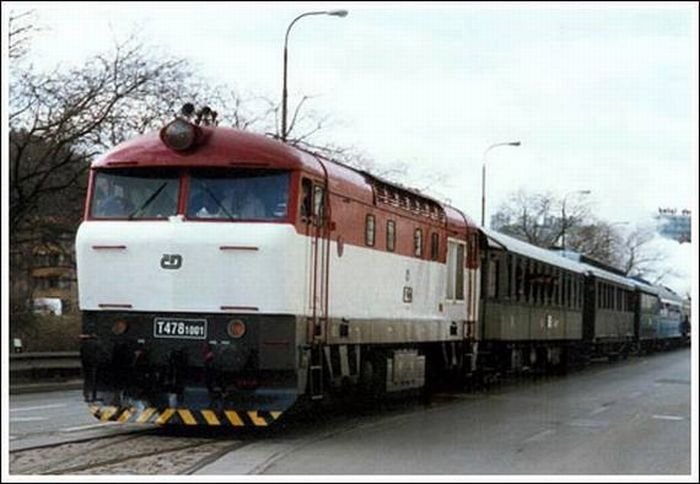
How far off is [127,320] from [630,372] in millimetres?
25799

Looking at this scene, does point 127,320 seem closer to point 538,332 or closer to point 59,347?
point 538,332

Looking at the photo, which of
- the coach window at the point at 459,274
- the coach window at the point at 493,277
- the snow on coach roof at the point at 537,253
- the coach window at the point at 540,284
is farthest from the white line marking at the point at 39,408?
the coach window at the point at 540,284

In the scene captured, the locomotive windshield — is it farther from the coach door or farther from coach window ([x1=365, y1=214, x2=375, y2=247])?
the coach door

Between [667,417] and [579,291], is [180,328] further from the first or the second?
[579,291]

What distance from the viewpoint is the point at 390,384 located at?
18.7 m

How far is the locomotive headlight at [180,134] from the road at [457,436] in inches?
144

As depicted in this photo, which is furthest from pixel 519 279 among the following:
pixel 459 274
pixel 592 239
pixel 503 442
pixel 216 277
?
pixel 592 239

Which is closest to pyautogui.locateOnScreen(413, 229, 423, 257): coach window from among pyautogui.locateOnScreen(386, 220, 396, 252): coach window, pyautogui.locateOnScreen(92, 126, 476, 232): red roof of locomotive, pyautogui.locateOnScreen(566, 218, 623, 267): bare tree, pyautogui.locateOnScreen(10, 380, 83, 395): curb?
pyautogui.locateOnScreen(386, 220, 396, 252): coach window

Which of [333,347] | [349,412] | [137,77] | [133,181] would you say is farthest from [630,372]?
[133,181]

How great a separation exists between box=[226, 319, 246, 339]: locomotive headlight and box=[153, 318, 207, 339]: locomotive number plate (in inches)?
12.2

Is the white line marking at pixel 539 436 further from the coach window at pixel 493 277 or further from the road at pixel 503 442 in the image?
the coach window at pixel 493 277

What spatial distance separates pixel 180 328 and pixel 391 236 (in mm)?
4893

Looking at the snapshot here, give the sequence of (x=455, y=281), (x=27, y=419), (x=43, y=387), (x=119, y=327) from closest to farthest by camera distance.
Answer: (x=119, y=327)
(x=27, y=419)
(x=455, y=281)
(x=43, y=387)

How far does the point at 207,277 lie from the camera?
14.4 m
